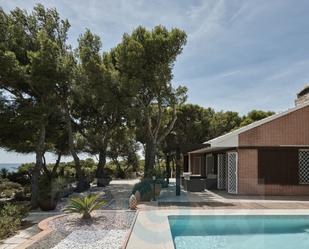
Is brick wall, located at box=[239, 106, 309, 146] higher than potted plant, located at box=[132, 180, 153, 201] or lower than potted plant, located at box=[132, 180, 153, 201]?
higher

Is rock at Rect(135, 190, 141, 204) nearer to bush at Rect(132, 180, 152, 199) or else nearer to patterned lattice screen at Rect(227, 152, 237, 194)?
bush at Rect(132, 180, 152, 199)

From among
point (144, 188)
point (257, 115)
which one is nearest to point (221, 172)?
point (144, 188)

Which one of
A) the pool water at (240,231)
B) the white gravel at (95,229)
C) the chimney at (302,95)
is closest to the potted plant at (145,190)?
the white gravel at (95,229)

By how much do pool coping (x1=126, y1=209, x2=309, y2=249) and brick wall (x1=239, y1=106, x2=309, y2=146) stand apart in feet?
20.4

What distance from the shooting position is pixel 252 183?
2073 centimetres

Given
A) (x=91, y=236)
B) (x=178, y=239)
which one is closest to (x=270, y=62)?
(x=178, y=239)

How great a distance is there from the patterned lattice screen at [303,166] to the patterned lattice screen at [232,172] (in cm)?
361

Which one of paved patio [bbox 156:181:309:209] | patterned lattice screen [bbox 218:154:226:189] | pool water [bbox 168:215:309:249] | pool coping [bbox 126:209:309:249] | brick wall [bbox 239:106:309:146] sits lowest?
pool water [bbox 168:215:309:249]

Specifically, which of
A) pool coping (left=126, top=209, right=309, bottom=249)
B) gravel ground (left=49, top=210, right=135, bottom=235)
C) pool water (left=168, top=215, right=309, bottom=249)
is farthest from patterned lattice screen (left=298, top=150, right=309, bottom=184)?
gravel ground (left=49, top=210, right=135, bottom=235)

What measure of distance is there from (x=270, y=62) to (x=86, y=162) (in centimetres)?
3315

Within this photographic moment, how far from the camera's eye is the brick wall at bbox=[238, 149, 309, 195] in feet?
67.7

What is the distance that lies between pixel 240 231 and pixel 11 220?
24.6 ft

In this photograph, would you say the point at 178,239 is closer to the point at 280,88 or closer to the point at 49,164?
the point at 280,88

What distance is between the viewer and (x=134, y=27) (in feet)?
81.9
